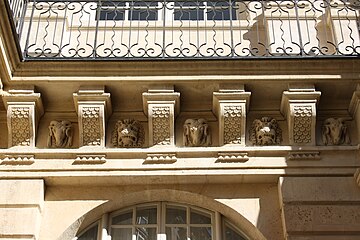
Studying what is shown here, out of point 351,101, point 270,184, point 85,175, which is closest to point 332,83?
point 351,101

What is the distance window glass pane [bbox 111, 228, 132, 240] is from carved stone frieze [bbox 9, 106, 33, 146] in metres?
1.41

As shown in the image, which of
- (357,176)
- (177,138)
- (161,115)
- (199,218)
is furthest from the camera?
(177,138)

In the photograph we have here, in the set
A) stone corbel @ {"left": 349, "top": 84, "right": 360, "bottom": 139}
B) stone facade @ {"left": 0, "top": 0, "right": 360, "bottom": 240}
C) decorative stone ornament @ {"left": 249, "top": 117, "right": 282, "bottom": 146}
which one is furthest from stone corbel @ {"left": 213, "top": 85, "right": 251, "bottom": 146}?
stone corbel @ {"left": 349, "top": 84, "right": 360, "bottom": 139}

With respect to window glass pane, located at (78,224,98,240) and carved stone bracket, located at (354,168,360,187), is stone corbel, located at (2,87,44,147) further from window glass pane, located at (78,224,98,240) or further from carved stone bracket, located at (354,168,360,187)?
carved stone bracket, located at (354,168,360,187)

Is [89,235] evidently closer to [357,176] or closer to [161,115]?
[161,115]

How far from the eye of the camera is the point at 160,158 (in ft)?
22.6

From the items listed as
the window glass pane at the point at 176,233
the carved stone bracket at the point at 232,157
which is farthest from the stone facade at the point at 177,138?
the window glass pane at the point at 176,233

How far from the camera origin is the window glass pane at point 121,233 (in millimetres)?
6781

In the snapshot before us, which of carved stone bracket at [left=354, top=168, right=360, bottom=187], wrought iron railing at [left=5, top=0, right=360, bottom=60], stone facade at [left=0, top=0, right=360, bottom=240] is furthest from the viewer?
wrought iron railing at [left=5, top=0, right=360, bottom=60]

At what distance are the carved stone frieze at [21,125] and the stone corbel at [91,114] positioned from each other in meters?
0.57

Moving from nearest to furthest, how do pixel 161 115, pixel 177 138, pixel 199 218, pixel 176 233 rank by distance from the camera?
1. pixel 176 233
2. pixel 199 218
3. pixel 161 115
4. pixel 177 138

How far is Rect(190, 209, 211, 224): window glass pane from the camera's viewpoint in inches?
271

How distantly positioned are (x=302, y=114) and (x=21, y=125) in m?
3.22

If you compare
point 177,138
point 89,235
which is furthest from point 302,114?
point 89,235
